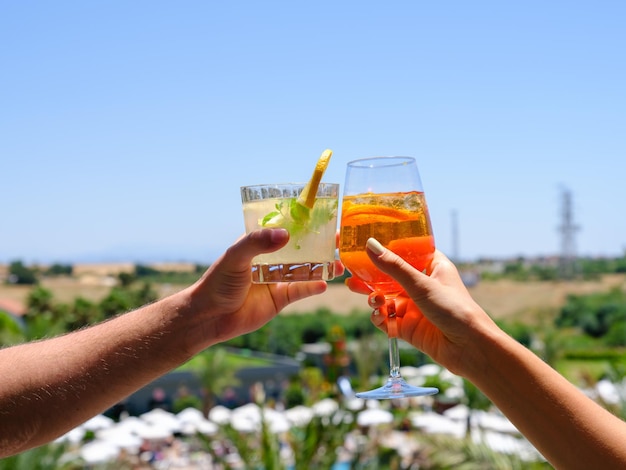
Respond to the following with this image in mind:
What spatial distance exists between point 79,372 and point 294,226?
26.3 inches

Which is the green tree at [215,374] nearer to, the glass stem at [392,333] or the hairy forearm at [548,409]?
the glass stem at [392,333]

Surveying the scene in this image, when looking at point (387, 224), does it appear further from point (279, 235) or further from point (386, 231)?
point (279, 235)

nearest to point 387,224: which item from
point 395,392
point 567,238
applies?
point 395,392

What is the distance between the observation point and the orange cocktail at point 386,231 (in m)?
1.78

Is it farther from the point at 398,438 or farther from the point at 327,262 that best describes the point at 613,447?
the point at 398,438

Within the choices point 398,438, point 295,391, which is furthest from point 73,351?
point 295,391

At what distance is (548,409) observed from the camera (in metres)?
1.55

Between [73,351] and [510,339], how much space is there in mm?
1080

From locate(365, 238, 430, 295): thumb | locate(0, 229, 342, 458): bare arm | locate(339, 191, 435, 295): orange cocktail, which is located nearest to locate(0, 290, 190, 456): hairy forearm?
locate(0, 229, 342, 458): bare arm

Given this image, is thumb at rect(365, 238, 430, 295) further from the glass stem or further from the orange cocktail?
the glass stem

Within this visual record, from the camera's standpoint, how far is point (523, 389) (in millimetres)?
1568

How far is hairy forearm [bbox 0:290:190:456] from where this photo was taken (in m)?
1.91

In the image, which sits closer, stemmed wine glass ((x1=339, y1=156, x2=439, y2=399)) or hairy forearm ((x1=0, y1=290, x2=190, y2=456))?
stemmed wine glass ((x1=339, y1=156, x2=439, y2=399))

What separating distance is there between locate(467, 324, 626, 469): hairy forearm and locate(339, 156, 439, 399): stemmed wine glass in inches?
8.8
